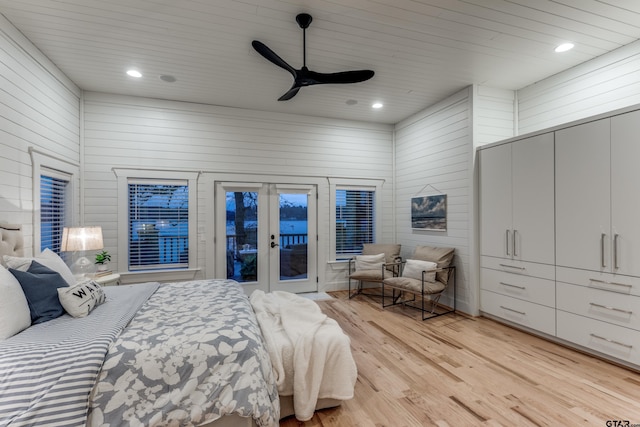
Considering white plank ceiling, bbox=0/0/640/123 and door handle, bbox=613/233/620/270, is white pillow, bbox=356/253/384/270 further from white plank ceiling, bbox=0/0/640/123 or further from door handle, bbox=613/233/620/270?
door handle, bbox=613/233/620/270

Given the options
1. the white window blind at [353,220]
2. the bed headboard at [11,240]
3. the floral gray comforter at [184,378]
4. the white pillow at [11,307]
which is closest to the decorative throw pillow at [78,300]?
the white pillow at [11,307]

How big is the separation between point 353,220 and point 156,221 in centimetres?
328

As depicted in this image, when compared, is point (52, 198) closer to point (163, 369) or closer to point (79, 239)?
point (79, 239)

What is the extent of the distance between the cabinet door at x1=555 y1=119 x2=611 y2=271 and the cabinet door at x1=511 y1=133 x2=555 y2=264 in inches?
3.6

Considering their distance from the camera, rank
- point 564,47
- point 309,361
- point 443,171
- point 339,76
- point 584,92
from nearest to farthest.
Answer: point 309,361, point 339,76, point 564,47, point 584,92, point 443,171

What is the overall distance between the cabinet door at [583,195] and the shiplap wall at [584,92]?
0.78 meters

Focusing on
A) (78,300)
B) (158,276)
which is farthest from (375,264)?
(78,300)

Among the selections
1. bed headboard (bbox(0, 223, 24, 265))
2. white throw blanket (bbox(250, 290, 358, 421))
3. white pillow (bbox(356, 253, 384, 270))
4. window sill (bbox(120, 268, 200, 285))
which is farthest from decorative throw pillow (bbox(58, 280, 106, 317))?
white pillow (bbox(356, 253, 384, 270))

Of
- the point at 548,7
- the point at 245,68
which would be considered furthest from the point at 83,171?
the point at 548,7

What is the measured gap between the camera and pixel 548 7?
8.54ft

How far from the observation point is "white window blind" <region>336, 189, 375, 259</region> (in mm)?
5586

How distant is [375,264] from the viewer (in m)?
5.02

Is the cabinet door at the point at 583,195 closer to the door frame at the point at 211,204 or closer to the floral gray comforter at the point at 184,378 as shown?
the floral gray comforter at the point at 184,378

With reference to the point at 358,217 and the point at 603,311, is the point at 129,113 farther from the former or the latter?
the point at 603,311
